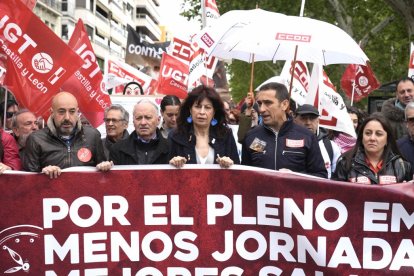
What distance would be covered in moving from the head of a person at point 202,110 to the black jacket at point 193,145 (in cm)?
9

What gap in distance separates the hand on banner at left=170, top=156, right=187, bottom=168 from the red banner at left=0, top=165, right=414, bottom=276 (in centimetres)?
7

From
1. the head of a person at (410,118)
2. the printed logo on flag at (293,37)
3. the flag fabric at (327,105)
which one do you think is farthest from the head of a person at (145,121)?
the flag fabric at (327,105)

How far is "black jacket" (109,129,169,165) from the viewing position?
599 cm

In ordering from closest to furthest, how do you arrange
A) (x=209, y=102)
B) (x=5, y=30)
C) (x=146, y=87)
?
1. (x=209, y=102)
2. (x=5, y=30)
3. (x=146, y=87)

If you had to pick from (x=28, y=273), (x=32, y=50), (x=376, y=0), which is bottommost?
(x=28, y=273)

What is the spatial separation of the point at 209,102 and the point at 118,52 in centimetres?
8246

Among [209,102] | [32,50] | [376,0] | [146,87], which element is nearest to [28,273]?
[209,102]

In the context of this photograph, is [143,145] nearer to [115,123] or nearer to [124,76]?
[115,123]

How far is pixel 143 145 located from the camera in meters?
6.04

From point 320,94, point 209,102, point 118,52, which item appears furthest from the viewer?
point 118,52

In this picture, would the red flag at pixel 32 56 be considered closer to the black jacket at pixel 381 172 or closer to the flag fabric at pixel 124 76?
the black jacket at pixel 381 172

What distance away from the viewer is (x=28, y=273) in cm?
535

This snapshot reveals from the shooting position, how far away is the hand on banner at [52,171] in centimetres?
538

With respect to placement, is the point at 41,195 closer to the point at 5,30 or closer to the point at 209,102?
the point at 209,102
